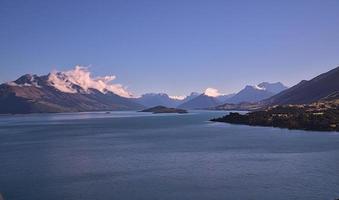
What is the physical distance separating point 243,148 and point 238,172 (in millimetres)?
42511

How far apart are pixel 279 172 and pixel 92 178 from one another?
37.1 m

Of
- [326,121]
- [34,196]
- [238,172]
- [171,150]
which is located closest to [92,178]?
[34,196]

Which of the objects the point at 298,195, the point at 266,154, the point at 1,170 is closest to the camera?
the point at 298,195

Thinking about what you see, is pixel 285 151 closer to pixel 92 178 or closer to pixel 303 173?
pixel 303 173

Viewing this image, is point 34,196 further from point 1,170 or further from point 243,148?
point 243,148

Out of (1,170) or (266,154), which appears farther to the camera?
(266,154)

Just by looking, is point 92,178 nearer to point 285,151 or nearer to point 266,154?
point 266,154

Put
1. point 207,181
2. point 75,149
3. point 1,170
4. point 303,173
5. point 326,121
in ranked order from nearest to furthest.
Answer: point 207,181 → point 303,173 → point 1,170 → point 75,149 → point 326,121

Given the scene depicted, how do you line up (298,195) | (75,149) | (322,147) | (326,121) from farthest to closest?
(326,121)
(75,149)
(322,147)
(298,195)

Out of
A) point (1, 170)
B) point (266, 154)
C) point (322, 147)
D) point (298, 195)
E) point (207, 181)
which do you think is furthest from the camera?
point (322, 147)

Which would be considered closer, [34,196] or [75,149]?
[34,196]

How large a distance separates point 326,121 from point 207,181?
13369 centimetres

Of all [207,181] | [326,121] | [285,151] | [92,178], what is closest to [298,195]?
[207,181]

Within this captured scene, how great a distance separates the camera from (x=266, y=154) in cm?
11212
